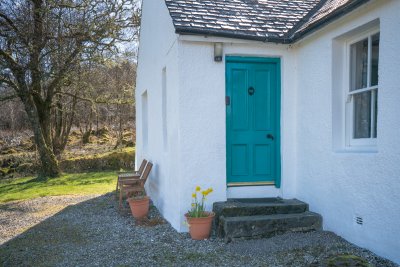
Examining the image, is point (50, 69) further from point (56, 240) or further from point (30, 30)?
point (56, 240)

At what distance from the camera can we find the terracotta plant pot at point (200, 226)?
5.27 m

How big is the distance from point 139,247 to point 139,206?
72.7 inches

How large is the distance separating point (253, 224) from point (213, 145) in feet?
4.82

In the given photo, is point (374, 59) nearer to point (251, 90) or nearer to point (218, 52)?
point (251, 90)

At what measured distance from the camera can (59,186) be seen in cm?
1290

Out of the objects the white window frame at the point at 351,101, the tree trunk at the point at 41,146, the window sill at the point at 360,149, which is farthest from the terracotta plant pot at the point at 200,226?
the tree trunk at the point at 41,146

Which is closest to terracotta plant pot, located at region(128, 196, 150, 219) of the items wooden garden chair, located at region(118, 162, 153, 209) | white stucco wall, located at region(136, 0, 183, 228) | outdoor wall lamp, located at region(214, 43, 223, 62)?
white stucco wall, located at region(136, 0, 183, 228)

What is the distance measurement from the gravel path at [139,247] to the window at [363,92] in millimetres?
1550

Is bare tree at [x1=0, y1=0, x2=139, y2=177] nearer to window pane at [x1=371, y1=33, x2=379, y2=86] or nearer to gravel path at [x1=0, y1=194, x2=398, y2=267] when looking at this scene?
gravel path at [x1=0, y1=194, x2=398, y2=267]

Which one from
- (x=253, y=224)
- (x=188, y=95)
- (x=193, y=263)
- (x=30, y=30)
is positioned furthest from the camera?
(x=30, y=30)

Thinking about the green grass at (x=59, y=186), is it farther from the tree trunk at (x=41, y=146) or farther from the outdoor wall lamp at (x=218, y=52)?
the outdoor wall lamp at (x=218, y=52)

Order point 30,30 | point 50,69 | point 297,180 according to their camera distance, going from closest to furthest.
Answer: point 297,180
point 30,30
point 50,69

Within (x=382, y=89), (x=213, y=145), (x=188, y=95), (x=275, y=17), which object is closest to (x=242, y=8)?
(x=275, y=17)

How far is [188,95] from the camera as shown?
568 cm
